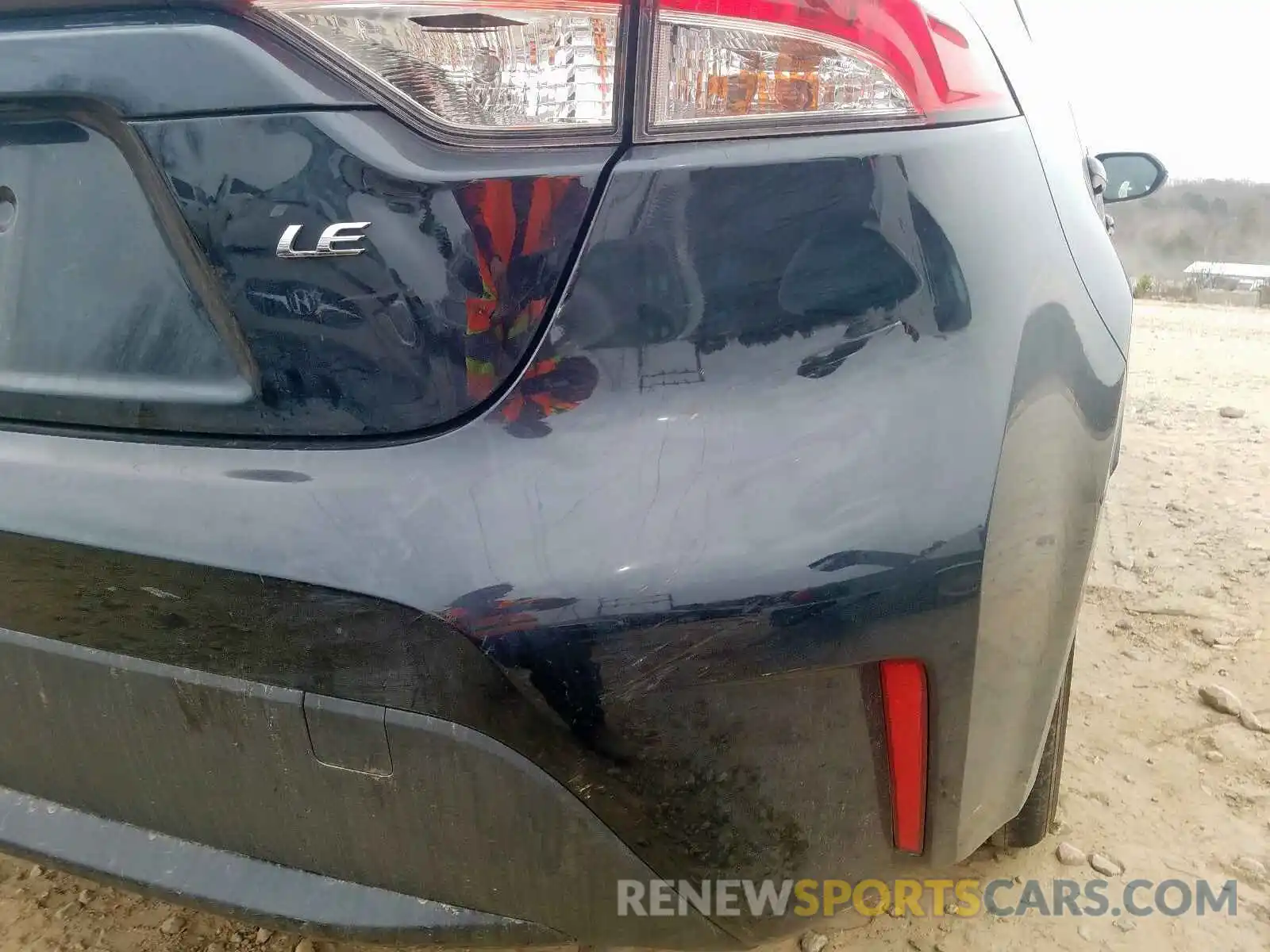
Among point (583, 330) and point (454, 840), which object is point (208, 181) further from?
point (454, 840)

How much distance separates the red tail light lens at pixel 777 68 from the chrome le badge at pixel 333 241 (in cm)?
30

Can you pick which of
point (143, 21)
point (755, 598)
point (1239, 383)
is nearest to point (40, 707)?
point (143, 21)

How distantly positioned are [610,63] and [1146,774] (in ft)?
6.31

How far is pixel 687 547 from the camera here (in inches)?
31.5

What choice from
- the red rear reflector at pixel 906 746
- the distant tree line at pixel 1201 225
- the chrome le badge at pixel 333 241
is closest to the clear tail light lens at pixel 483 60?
the chrome le badge at pixel 333 241

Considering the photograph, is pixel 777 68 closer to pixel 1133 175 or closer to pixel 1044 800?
pixel 1044 800

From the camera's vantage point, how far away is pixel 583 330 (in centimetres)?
84

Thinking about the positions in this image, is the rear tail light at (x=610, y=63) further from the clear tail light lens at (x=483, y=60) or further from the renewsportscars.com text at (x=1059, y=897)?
the renewsportscars.com text at (x=1059, y=897)

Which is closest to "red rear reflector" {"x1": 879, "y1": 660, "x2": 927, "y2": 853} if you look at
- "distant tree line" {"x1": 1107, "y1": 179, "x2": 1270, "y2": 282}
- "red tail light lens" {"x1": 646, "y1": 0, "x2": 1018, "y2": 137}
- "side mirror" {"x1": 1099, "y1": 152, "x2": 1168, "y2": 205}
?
"red tail light lens" {"x1": 646, "y1": 0, "x2": 1018, "y2": 137}

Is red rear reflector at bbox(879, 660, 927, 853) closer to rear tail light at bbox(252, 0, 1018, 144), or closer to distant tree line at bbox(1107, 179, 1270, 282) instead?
rear tail light at bbox(252, 0, 1018, 144)

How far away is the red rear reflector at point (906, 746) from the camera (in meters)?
0.85

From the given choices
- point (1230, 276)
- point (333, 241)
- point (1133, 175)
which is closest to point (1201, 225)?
point (1230, 276)

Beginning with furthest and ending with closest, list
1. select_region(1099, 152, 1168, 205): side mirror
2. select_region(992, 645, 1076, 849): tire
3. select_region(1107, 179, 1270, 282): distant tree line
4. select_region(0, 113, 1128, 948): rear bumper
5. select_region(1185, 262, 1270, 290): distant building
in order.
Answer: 1. select_region(1107, 179, 1270, 282): distant tree line
2. select_region(1185, 262, 1270, 290): distant building
3. select_region(1099, 152, 1168, 205): side mirror
4. select_region(992, 645, 1076, 849): tire
5. select_region(0, 113, 1128, 948): rear bumper

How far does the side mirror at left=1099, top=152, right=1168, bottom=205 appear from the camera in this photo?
9.15 feet
